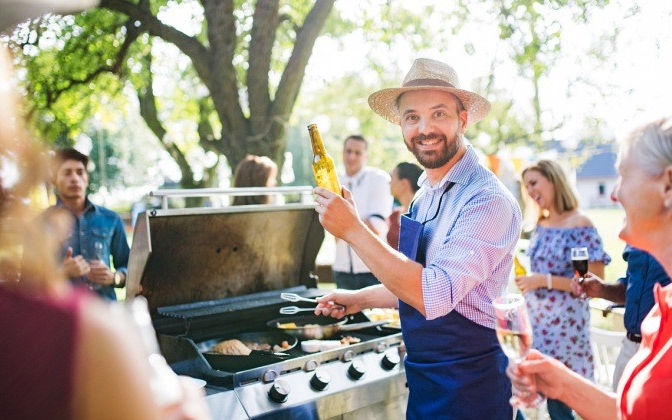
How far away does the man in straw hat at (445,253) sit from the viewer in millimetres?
2086

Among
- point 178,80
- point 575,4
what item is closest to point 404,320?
point 575,4

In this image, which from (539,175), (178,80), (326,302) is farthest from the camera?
(178,80)

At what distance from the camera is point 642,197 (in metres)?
1.50

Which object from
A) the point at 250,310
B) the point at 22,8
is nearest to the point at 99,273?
the point at 250,310

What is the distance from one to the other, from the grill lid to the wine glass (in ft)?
5.76

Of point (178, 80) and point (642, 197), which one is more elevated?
point (178, 80)


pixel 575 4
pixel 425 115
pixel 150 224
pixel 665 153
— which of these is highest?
pixel 575 4

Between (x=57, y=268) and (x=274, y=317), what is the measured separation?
2.38 meters

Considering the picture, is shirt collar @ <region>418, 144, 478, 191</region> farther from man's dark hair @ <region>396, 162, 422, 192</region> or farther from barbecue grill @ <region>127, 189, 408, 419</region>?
man's dark hair @ <region>396, 162, 422, 192</region>

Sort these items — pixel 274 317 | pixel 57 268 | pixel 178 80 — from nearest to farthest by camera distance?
pixel 57 268, pixel 274 317, pixel 178 80

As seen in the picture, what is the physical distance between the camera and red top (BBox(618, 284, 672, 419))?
1.38 m

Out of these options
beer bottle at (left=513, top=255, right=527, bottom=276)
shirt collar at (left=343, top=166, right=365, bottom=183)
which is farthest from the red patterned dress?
shirt collar at (left=343, top=166, right=365, bottom=183)

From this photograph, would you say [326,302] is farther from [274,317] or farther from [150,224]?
[150,224]

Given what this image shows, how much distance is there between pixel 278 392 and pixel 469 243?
3.11ft
